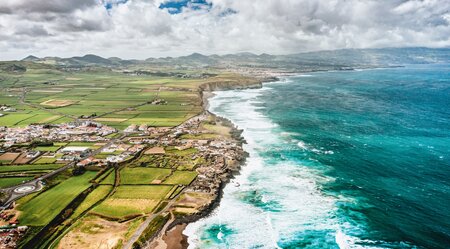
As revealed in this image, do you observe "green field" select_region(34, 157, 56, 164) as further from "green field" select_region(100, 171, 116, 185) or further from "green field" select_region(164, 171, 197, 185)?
"green field" select_region(164, 171, 197, 185)

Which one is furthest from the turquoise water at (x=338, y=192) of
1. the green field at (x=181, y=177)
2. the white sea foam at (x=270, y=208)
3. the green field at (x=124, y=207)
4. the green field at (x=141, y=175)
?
the green field at (x=141, y=175)

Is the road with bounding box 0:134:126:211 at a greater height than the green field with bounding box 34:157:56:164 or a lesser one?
Answer: lesser

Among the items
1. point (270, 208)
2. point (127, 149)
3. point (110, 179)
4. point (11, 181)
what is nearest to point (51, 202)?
point (110, 179)

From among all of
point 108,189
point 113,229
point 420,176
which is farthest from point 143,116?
point 420,176

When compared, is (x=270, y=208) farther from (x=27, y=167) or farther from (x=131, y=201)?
(x=27, y=167)

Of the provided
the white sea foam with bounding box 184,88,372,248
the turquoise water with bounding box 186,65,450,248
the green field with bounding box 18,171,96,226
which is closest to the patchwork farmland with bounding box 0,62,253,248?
the green field with bounding box 18,171,96,226

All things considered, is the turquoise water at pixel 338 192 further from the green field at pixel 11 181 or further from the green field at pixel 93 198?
the green field at pixel 11 181

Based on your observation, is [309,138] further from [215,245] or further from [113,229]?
[113,229]
